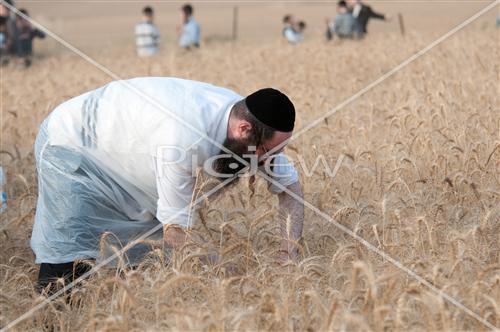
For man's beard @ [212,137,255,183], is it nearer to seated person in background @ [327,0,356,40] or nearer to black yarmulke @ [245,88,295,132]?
black yarmulke @ [245,88,295,132]

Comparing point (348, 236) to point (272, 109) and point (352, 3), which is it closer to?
point (272, 109)

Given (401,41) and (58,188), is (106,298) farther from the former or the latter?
(401,41)

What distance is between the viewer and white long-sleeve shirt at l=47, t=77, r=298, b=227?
3.75 meters

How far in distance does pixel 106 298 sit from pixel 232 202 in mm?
1493

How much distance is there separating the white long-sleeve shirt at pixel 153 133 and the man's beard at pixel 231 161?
0.05 metres

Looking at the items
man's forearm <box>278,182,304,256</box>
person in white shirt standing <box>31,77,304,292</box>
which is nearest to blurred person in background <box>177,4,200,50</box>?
person in white shirt standing <box>31,77,304,292</box>

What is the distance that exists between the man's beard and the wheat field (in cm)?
27

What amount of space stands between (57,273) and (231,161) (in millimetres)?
1119

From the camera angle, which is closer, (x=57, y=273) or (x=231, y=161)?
(x=231, y=161)

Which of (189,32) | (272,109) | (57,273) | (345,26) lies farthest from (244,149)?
(189,32)

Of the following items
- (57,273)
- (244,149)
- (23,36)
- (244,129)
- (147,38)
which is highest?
(244,129)

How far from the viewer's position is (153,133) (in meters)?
3.89

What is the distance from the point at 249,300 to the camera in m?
3.45

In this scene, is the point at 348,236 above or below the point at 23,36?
above
